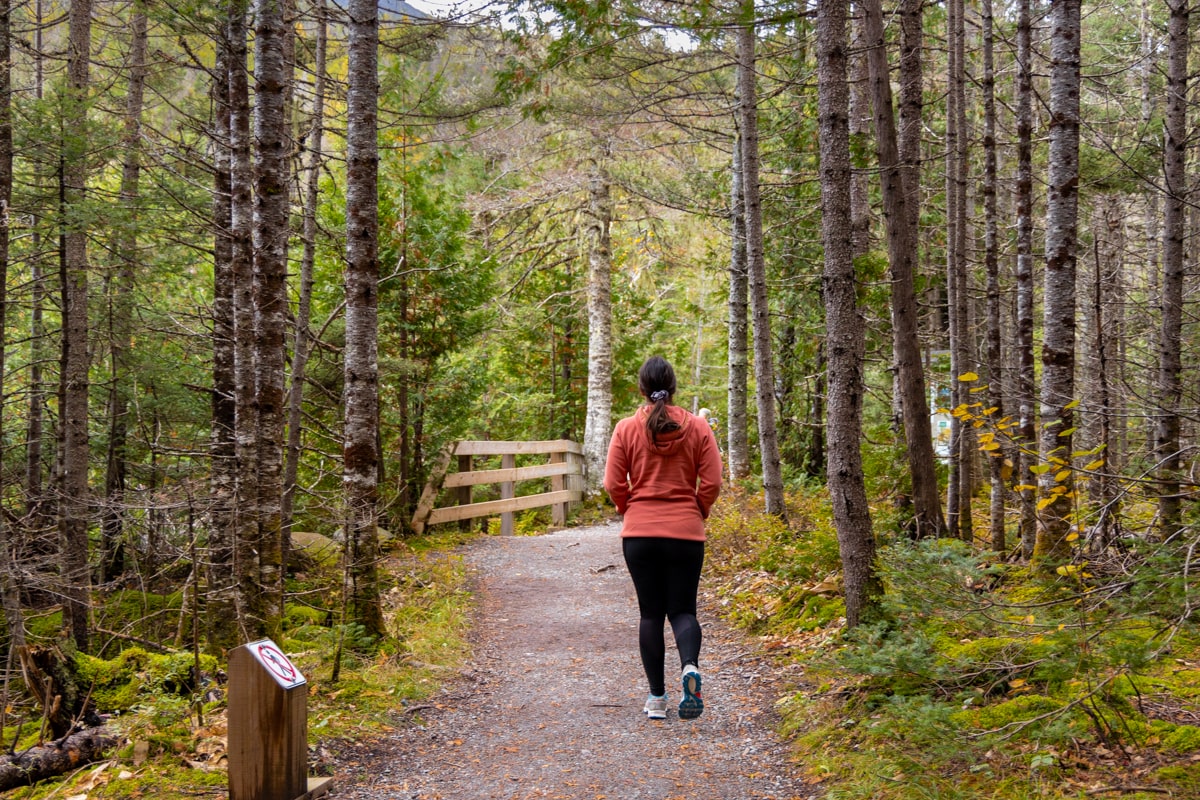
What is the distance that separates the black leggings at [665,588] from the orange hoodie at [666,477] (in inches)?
3.0

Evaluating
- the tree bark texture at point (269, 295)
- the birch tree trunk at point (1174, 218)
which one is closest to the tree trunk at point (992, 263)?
the birch tree trunk at point (1174, 218)

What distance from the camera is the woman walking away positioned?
15.9 feet

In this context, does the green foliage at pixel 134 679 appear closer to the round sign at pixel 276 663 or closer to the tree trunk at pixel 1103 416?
the round sign at pixel 276 663

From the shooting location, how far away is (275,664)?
12.6 ft

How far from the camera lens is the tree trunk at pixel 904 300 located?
6566 mm

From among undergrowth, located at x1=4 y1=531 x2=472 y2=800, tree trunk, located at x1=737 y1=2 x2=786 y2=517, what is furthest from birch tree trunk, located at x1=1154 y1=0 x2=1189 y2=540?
undergrowth, located at x1=4 y1=531 x2=472 y2=800

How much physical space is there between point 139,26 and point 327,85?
312 centimetres

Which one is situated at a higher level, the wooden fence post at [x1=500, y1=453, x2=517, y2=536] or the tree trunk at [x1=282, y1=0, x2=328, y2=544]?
the tree trunk at [x1=282, y1=0, x2=328, y2=544]

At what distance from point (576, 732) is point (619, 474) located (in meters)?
1.58

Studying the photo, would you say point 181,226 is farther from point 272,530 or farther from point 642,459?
point 642,459

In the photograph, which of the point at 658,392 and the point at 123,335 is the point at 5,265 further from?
the point at 658,392

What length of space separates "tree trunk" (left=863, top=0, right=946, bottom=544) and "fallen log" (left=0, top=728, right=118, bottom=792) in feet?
18.3

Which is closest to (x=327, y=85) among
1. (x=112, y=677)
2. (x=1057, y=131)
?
(x=112, y=677)

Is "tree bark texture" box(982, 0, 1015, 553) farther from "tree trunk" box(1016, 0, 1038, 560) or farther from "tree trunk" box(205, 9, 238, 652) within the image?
"tree trunk" box(205, 9, 238, 652)
